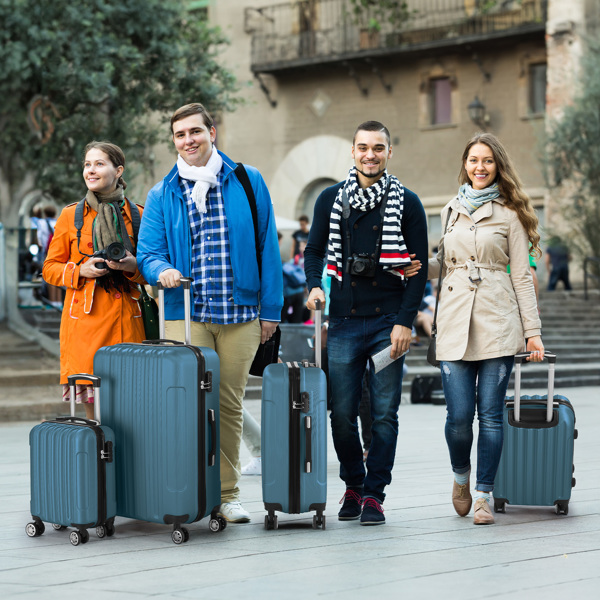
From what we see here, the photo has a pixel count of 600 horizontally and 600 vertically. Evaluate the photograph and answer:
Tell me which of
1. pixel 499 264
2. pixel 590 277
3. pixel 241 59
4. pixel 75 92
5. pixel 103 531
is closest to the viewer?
pixel 103 531

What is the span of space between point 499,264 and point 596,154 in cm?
2238

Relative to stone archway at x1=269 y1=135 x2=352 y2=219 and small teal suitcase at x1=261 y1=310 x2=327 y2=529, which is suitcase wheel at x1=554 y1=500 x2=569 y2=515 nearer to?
small teal suitcase at x1=261 y1=310 x2=327 y2=529

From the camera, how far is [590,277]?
2756cm

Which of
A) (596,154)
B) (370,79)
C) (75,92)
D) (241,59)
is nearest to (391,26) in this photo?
(370,79)

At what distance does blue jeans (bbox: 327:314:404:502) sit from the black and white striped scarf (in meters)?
0.27

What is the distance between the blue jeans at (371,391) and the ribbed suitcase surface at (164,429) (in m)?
0.70

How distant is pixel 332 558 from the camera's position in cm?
522

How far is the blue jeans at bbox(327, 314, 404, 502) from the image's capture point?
616cm

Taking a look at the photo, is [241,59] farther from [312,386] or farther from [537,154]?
[312,386]

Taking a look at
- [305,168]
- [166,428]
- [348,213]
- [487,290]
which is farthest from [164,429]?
[305,168]

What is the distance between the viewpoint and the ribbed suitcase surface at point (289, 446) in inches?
230

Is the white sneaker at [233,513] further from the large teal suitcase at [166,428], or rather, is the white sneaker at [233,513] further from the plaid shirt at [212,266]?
the plaid shirt at [212,266]

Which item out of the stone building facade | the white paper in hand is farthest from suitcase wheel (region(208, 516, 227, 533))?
the stone building facade

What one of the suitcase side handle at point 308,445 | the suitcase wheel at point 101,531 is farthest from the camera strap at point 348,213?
the suitcase wheel at point 101,531
